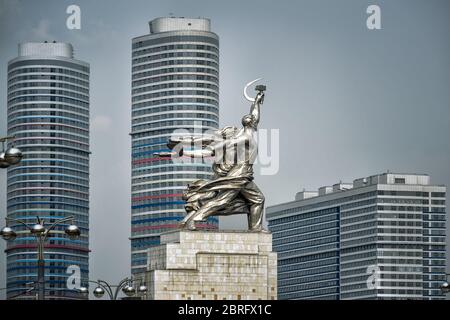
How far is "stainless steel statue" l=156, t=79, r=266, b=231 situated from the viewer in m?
78.8

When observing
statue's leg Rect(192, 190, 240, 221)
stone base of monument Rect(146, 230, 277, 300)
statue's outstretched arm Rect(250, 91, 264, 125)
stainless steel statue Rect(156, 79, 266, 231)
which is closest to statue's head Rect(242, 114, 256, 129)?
stainless steel statue Rect(156, 79, 266, 231)

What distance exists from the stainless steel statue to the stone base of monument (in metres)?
0.96

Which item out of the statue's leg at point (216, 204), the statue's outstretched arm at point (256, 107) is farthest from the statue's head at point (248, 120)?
the statue's leg at point (216, 204)

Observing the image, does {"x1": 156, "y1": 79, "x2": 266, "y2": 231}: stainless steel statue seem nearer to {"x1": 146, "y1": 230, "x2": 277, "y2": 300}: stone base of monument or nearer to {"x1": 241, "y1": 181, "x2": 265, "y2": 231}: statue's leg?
{"x1": 241, "y1": 181, "x2": 265, "y2": 231}: statue's leg

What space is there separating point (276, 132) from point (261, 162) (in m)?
2.49

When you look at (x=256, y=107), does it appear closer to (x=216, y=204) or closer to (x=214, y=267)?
(x=216, y=204)

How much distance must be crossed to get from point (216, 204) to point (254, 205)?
184 cm

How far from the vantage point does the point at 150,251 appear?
81250 mm

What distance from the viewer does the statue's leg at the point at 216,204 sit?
262 feet

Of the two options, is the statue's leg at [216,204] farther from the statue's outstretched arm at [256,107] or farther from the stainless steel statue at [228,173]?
the statue's outstretched arm at [256,107]

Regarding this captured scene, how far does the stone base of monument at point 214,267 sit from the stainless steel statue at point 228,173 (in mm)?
957
